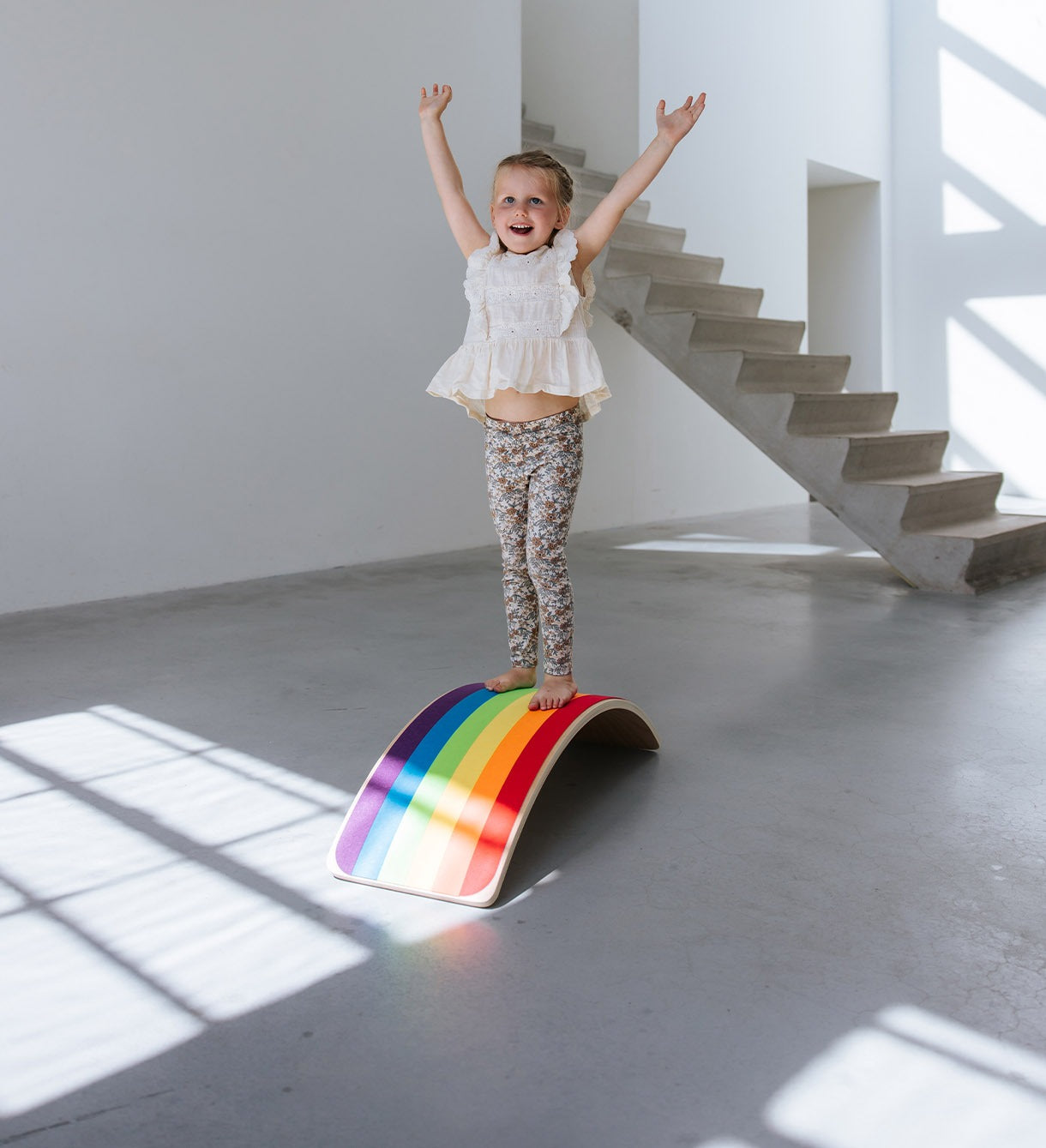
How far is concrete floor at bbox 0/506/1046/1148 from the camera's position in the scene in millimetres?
1391

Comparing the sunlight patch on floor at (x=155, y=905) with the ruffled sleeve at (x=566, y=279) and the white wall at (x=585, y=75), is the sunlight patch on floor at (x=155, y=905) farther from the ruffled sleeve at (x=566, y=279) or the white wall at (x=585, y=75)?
the white wall at (x=585, y=75)

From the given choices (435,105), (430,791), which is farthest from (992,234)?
(430,791)

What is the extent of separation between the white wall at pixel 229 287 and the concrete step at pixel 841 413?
1.76 meters

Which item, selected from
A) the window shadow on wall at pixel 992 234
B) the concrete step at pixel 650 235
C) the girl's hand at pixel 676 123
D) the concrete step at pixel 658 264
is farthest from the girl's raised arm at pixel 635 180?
the window shadow on wall at pixel 992 234

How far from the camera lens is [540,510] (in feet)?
8.39

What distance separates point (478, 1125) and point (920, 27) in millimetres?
9503

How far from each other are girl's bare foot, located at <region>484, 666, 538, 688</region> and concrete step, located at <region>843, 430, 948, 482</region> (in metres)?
2.69

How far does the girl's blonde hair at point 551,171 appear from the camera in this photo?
246cm

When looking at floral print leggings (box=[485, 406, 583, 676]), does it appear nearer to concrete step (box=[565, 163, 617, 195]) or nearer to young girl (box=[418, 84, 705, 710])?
young girl (box=[418, 84, 705, 710])

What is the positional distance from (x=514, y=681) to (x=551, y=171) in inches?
44.3

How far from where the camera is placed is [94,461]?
4.52 meters

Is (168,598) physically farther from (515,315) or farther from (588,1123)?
(588,1123)

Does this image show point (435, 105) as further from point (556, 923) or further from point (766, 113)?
point (766, 113)

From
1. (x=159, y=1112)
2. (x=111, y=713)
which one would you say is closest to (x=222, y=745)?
(x=111, y=713)
